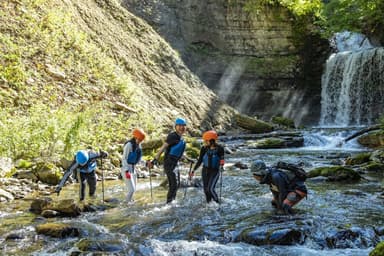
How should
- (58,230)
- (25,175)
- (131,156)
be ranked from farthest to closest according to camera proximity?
(25,175), (131,156), (58,230)

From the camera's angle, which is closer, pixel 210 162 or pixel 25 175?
pixel 210 162

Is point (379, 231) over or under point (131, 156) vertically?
under

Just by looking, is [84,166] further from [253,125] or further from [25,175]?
[253,125]

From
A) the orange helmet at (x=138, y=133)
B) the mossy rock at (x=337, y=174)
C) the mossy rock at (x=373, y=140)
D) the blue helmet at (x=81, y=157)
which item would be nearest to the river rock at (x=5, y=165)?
the blue helmet at (x=81, y=157)

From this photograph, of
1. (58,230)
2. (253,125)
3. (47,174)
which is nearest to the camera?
(58,230)

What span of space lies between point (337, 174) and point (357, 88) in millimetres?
21439

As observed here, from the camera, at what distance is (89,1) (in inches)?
1061

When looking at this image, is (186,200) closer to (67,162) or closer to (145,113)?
(67,162)

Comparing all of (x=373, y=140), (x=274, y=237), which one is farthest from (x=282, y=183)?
(x=373, y=140)

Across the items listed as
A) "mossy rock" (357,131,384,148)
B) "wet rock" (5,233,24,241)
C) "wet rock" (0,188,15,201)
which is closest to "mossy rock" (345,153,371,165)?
"mossy rock" (357,131,384,148)

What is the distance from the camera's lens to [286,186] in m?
7.97

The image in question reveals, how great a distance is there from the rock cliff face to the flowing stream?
2564 cm

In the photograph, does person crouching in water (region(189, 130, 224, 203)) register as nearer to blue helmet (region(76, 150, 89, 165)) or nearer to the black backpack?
the black backpack

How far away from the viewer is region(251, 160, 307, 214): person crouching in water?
7.82 m
